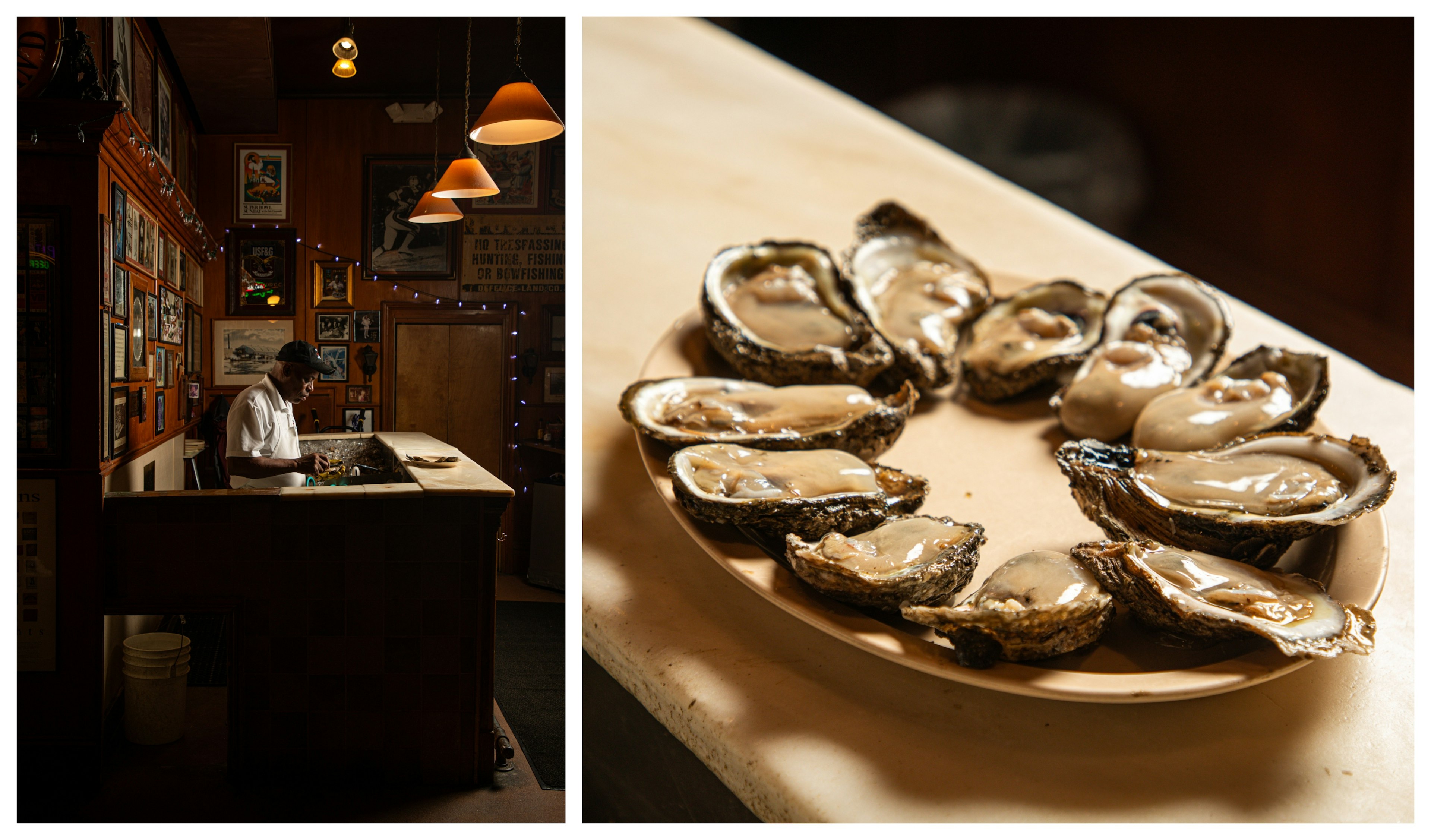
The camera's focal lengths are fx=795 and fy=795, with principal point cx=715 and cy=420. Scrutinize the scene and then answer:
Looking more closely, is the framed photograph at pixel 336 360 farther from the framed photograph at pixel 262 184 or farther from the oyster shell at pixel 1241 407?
the oyster shell at pixel 1241 407

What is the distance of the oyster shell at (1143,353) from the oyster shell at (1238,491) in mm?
136

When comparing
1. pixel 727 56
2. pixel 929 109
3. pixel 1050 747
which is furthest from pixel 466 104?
pixel 929 109


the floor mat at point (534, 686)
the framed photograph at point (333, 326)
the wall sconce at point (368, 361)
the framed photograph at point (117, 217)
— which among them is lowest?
the floor mat at point (534, 686)

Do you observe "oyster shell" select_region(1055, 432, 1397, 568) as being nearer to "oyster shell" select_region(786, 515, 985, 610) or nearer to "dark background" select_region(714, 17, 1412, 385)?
"oyster shell" select_region(786, 515, 985, 610)

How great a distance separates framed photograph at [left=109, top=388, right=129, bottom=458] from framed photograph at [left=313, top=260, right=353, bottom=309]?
0.94 ft

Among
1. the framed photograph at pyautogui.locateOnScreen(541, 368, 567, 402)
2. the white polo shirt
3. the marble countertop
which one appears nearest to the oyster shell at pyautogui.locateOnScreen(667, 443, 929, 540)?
the marble countertop

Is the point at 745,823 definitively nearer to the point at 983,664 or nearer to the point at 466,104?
the point at 983,664

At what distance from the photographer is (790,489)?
2.61 feet

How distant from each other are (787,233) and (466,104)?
600 millimetres

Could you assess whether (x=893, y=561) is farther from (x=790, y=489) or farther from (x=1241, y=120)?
(x=1241, y=120)

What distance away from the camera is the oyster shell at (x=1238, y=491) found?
0.72 meters

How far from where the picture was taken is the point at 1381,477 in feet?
2.45

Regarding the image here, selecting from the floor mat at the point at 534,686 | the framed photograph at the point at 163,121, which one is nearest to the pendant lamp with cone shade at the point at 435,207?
the framed photograph at the point at 163,121

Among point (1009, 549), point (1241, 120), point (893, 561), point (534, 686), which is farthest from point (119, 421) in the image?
point (1241, 120)
